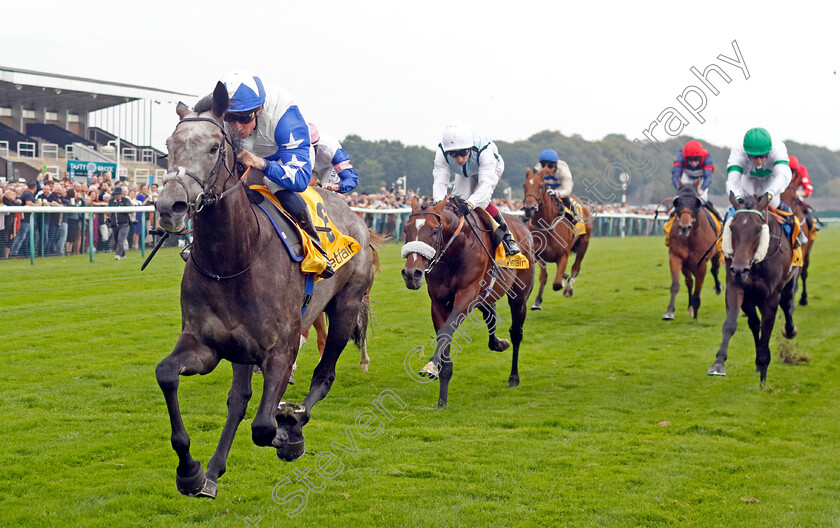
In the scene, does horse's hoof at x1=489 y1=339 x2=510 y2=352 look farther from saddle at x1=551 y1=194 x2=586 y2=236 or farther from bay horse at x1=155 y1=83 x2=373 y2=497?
saddle at x1=551 y1=194 x2=586 y2=236

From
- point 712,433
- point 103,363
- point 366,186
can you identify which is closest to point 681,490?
point 712,433

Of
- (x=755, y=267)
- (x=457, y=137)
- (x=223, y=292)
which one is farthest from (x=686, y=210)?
(x=223, y=292)

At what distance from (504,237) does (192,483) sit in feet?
15.8

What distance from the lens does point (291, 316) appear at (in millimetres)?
4762

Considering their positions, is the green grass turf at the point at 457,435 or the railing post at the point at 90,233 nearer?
the green grass turf at the point at 457,435

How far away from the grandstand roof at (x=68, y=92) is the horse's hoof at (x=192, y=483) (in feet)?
95.9

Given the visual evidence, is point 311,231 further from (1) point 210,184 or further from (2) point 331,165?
(2) point 331,165

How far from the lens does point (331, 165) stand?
812 centimetres

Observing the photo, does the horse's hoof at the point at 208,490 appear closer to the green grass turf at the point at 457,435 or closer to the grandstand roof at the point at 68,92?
→ the green grass turf at the point at 457,435

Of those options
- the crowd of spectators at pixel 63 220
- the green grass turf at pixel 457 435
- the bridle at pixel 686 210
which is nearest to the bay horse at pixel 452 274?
the green grass turf at pixel 457 435

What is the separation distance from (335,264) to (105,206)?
12.1 metres

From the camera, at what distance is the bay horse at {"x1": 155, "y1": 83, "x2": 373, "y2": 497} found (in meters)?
4.05

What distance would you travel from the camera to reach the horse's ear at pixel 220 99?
13.8 feet

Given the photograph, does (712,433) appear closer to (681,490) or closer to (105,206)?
(681,490)
